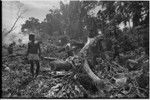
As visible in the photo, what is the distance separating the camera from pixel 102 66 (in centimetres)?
730

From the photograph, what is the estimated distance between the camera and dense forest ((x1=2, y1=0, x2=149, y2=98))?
18.3 ft

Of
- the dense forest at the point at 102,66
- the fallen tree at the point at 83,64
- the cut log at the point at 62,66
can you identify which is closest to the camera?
the dense forest at the point at 102,66

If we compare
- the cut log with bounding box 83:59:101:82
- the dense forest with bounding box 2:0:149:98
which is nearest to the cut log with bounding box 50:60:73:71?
the dense forest with bounding box 2:0:149:98

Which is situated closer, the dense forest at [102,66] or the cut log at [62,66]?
the dense forest at [102,66]

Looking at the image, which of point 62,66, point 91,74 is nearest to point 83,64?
point 91,74

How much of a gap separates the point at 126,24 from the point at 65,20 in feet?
50.1

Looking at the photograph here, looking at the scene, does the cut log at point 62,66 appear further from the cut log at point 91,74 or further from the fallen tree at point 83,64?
the cut log at point 91,74

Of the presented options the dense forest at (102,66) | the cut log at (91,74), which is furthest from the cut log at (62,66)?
the cut log at (91,74)

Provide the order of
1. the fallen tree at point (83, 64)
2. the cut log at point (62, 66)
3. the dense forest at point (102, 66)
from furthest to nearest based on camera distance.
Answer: the cut log at point (62, 66)
the fallen tree at point (83, 64)
the dense forest at point (102, 66)

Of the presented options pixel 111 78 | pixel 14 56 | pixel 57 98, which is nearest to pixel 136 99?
pixel 111 78

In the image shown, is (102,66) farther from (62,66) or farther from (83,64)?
(62,66)

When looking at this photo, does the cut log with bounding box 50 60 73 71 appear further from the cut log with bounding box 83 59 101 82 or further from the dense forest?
the cut log with bounding box 83 59 101 82

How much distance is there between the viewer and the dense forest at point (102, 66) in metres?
5.58

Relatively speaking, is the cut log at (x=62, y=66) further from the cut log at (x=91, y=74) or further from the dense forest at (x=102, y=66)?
the cut log at (x=91, y=74)
